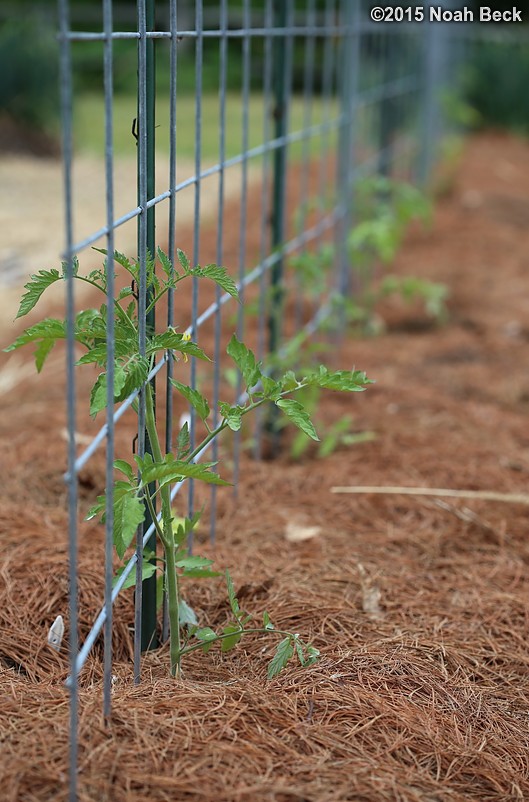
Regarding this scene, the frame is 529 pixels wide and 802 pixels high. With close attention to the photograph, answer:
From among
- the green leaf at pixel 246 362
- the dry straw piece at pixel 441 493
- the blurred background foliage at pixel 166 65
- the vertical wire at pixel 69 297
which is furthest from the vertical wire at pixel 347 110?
the vertical wire at pixel 69 297

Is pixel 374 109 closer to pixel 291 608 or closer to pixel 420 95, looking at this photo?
pixel 420 95

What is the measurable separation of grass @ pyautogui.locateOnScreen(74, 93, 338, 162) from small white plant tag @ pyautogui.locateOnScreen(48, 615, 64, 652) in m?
6.91

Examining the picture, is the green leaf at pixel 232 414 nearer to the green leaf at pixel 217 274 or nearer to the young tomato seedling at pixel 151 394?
the young tomato seedling at pixel 151 394

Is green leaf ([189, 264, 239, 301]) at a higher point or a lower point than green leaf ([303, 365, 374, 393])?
higher

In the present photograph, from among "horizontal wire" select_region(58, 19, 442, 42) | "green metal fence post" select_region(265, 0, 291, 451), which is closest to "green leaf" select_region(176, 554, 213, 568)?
"horizontal wire" select_region(58, 19, 442, 42)

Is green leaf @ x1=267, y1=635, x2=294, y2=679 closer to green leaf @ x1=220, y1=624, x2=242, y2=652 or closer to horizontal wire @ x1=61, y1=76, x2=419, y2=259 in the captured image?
green leaf @ x1=220, y1=624, x2=242, y2=652

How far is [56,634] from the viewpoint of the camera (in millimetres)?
2215

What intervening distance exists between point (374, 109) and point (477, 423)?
3.64 metres

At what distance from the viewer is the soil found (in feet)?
5.65

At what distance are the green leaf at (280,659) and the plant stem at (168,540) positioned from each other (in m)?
0.20

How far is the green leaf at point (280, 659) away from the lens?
2041 millimetres

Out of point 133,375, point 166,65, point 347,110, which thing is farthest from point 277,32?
point 166,65

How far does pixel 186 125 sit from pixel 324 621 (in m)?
14.2

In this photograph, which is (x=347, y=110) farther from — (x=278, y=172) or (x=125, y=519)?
(x=125, y=519)
